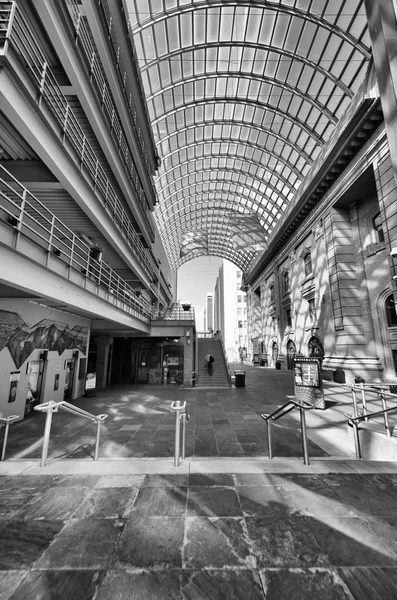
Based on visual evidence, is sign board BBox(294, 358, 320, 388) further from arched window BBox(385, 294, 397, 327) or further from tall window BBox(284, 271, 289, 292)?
tall window BBox(284, 271, 289, 292)

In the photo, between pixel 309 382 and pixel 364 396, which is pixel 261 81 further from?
pixel 364 396

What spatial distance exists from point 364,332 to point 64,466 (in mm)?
17085

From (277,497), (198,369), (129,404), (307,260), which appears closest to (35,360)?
(129,404)

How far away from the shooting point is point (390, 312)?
14594 millimetres

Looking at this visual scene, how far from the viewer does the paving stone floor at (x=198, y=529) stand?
226 centimetres

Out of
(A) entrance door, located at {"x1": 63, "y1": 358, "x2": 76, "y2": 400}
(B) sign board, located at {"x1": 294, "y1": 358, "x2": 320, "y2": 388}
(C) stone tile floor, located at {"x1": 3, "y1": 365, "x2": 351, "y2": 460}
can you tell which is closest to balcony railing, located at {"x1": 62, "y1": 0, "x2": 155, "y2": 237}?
(A) entrance door, located at {"x1": 63, "y1": 358, "x2": 76, "y2": 400}

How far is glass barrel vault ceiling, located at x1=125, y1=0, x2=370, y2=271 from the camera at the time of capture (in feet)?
49.8

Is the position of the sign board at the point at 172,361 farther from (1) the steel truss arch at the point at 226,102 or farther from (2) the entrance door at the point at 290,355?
(1) the steel truss arch at the point at 226,102

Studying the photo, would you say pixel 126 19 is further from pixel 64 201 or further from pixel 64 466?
pixel 64 466

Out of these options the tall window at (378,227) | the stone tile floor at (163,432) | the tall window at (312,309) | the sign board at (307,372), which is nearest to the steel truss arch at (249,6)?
the tall window at (378,227)

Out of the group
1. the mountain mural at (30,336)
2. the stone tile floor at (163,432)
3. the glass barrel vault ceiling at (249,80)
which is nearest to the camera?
the stone tile floor at (163,432)

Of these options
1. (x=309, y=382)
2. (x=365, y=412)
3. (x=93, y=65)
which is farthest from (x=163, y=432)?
(x=93, y=65)

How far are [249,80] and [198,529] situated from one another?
28.5 meters

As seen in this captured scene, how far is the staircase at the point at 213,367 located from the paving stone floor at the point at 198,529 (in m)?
11.7
